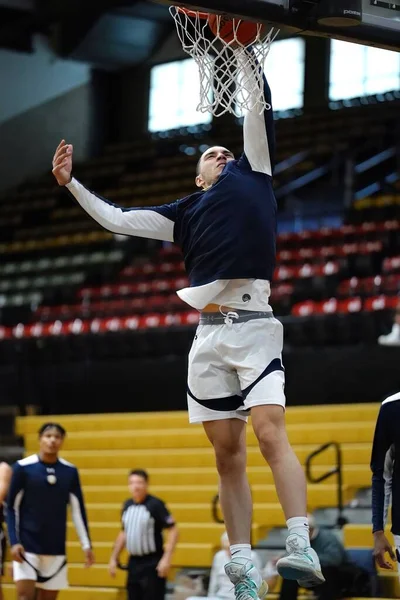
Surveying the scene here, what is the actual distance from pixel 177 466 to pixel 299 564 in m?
9.04

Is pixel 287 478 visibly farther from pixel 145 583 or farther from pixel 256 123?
pixel 145 583

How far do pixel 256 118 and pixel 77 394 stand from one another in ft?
33.7

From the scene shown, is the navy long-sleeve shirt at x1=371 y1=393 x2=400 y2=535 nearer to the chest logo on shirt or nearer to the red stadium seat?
the chest logo on shirt

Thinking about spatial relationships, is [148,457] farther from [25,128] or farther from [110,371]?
[25,128]

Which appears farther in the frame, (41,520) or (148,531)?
(148,531)

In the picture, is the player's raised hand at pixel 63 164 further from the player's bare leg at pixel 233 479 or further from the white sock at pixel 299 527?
the white sock at pixel 299 527

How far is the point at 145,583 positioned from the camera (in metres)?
10.2

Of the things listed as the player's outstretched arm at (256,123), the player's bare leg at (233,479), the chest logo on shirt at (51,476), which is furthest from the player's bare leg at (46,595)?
the player's outstretched arm at (256,123)

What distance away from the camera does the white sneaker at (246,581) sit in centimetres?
496

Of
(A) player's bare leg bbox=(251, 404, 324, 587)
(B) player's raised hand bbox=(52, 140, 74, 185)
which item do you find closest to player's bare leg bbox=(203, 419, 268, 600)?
(A) player's bare leg bbox=(251, 404, 324, 587)

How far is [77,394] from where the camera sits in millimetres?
15195

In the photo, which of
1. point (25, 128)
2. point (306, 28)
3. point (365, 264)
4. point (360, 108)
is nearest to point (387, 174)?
point (360, 108)

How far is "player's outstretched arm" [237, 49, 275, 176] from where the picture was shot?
17.3 ft

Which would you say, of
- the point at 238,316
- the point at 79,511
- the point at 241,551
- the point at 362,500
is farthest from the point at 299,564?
the point at 362,500
